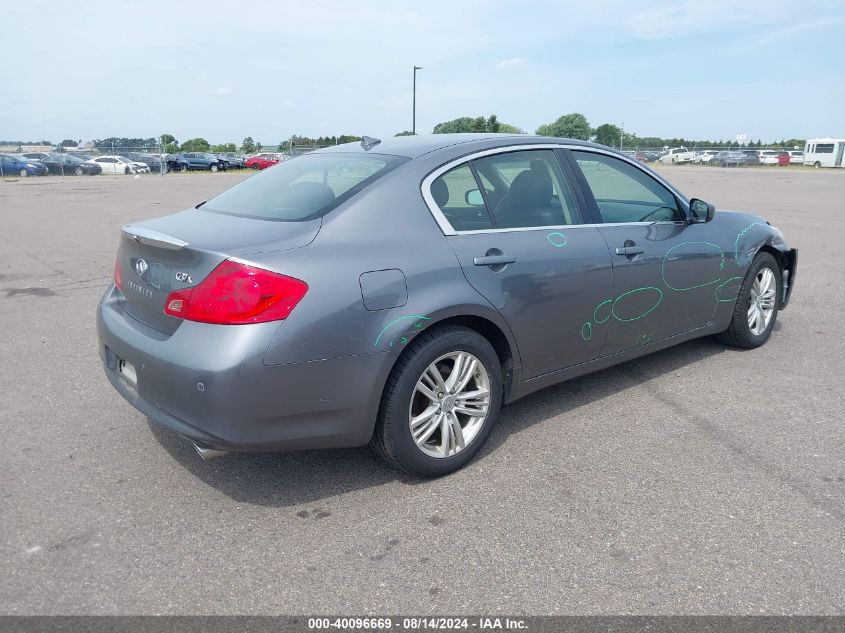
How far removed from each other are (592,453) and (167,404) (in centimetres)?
212

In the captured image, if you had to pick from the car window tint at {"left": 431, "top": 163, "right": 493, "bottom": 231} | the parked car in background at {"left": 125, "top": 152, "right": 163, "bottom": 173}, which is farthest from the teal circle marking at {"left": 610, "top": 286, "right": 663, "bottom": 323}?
the parked car in background at {"left": 125, "top": 152, "right": 163, "bottom": 173}

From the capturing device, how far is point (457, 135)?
416cm

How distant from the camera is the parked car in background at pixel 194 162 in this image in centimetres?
4619

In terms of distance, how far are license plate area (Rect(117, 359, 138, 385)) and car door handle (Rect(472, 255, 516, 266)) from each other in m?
1.67

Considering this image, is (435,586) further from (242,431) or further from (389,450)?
(242,431)

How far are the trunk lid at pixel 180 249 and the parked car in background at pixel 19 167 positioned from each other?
3954 centimetres

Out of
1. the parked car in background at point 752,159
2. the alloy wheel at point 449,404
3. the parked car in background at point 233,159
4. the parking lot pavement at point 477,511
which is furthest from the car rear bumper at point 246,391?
the parked car in background at point 752,159

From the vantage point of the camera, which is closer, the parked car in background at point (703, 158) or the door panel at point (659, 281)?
the door panel at point (659, 281)

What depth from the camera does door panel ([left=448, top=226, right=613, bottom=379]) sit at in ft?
11.6

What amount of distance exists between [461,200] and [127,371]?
1.82 m

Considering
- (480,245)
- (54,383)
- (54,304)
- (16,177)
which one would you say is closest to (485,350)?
(480,245)

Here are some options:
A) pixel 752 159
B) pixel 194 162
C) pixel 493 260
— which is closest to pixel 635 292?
pixel 493 260

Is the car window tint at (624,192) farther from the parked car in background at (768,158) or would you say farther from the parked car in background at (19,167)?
the parked car in background at (768,158)

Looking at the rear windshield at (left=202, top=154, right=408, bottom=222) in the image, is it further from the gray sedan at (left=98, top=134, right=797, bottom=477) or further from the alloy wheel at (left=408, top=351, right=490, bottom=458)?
the alloy wheel at (left=408, top=351, right=490, bottom=458)
